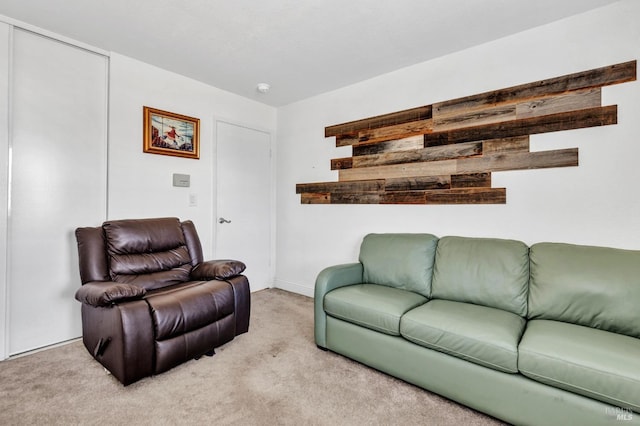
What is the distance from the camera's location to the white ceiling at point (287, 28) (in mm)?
2043

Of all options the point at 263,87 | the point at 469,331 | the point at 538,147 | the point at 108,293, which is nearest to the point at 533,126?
the point at 538,147

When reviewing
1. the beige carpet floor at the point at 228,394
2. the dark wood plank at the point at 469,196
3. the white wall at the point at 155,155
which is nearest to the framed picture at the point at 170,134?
the white wall at the point at 155,155

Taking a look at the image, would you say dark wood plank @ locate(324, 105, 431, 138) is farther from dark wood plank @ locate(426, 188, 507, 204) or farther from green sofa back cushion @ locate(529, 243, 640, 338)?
green sofa back cushion @ locate(529, 243, 640, 338)

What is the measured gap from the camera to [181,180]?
10.4 ft

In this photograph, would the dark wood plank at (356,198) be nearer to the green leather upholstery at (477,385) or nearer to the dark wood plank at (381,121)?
the dark wood plank at (381,121)

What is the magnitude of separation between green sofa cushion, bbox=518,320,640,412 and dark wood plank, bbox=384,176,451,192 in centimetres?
140

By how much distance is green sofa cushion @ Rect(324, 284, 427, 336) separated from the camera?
6.44 feet

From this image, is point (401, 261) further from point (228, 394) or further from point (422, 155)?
point (228, 394)

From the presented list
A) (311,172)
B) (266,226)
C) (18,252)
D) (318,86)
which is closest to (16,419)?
(18,252)

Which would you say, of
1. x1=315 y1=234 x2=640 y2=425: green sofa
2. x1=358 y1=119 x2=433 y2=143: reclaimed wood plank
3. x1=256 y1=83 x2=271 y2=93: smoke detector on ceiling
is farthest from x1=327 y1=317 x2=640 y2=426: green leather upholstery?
x1=256 y1=83 x2=271 y2=93: smoke detector on ceiling

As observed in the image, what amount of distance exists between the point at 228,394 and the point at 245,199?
2.38 m

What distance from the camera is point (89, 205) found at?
261 cm

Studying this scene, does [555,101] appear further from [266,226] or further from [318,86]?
[266,226]

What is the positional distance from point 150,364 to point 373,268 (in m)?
1.77
